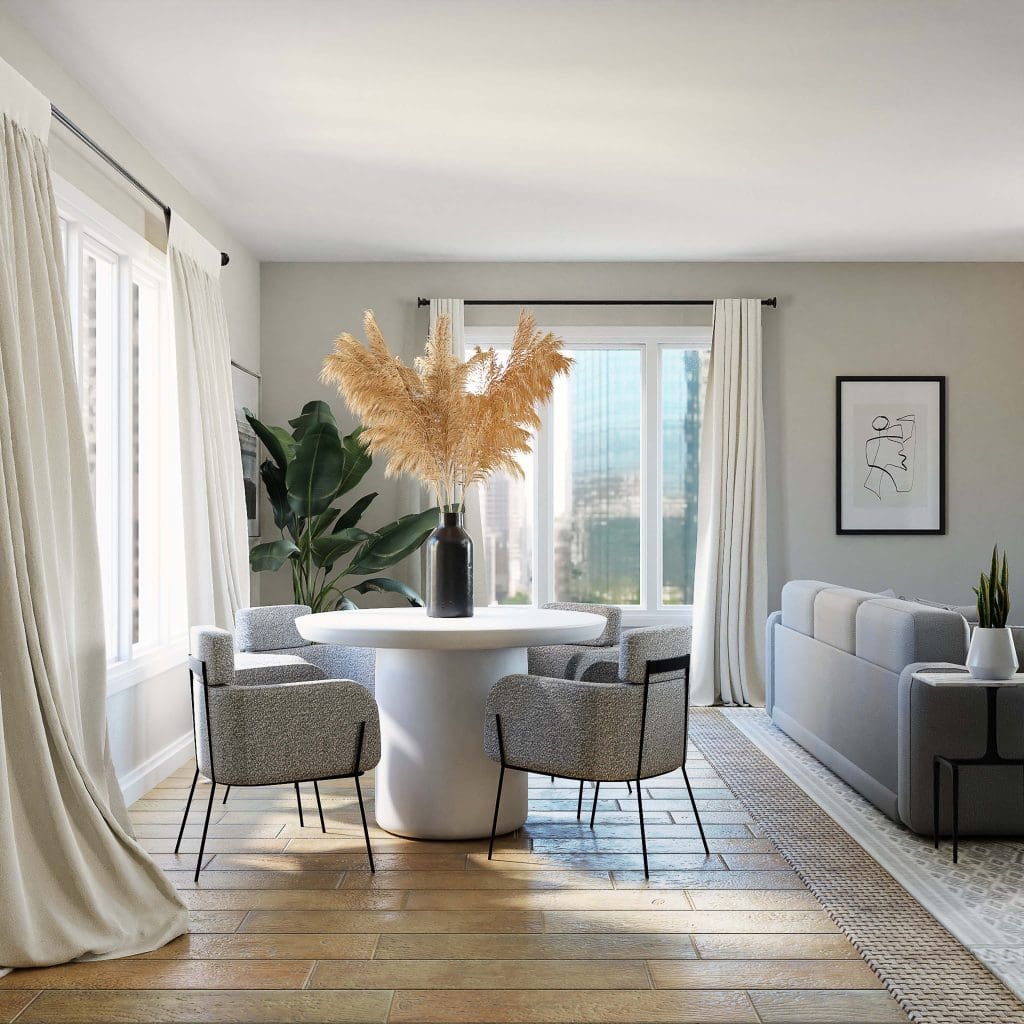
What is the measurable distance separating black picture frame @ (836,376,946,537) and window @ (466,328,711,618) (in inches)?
32.8

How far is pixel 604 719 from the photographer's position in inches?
121

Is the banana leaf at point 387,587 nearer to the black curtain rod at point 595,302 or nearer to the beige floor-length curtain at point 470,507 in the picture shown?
the beige floor-length curtain at point 470,507

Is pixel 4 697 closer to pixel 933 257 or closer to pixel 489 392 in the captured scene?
→ pixel 489 392

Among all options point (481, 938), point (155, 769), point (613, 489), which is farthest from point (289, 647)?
point (613, 489)

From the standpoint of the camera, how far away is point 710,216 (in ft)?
17.5

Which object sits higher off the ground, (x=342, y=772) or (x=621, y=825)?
(x=342, y=772)

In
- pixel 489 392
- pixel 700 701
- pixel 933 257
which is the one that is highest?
pixel 933 257

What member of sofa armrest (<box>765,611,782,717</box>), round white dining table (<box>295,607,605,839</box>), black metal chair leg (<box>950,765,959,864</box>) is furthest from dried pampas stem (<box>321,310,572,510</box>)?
sofa armrest (<box>765,611,782,717</box>)

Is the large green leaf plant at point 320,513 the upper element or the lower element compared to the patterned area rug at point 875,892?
upper

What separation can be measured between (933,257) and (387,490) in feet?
11.4

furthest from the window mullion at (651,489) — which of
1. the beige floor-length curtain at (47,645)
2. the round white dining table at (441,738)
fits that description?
the beige floor-length curtain at (47,645)

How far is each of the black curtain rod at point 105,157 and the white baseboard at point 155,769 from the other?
7.30 ft

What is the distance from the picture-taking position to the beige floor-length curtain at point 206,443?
445cm

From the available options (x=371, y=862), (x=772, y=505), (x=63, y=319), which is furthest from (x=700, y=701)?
(x=63, y=319)
